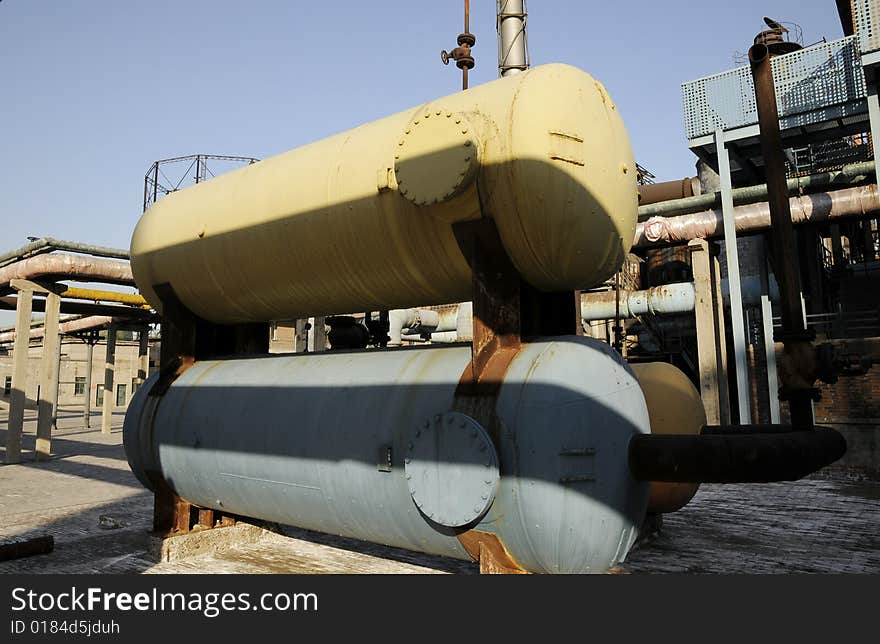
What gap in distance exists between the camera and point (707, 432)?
374 cm

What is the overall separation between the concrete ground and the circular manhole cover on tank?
1883 millimetres

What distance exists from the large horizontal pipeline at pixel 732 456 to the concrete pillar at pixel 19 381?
14058 mm

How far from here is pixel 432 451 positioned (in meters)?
3.59

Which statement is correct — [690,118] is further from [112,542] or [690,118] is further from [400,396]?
[112,542]

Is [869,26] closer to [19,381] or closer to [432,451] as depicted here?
[432,451]

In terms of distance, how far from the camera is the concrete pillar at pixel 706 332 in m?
13.5

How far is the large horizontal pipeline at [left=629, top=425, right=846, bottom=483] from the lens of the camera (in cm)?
306

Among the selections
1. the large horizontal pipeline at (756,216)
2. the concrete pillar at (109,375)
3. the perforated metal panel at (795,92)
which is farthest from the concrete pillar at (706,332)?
the concrete pillar at (109,375)

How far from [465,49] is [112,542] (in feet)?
51.3

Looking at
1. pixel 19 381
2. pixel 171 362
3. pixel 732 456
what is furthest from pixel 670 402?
pixel 19 381

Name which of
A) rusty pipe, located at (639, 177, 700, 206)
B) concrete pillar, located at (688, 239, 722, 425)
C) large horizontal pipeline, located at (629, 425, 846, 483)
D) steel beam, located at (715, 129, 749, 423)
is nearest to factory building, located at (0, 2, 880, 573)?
large horizontal pipeline, located at (629, 425, 846, 483)

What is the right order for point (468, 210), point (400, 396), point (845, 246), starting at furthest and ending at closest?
point (845, 246)
point (400, 396)
point (468, 210)

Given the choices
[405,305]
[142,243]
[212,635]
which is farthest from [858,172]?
[212,635]

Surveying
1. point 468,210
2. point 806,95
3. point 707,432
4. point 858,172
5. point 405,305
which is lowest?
point 707,432
